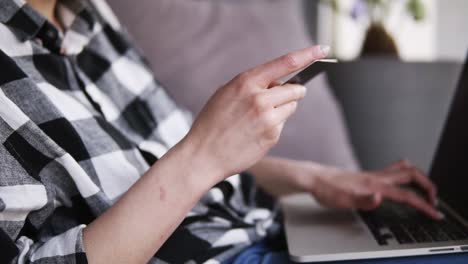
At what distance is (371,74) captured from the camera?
122cm

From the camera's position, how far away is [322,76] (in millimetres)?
1135

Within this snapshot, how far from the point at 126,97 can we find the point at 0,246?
0.33m

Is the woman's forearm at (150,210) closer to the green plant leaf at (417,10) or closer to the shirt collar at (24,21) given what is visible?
the shirt collar at (24,21)

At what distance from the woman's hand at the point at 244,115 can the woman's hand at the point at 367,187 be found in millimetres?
288

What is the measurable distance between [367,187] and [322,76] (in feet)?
1.38

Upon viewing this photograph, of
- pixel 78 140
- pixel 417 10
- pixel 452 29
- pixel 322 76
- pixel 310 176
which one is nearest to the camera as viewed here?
pixel 78 140

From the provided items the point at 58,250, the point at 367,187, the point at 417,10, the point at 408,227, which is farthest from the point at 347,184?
the point at 417,10

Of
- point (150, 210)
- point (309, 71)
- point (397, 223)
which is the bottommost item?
point (397, 223)

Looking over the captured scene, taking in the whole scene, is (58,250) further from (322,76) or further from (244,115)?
(322,76)

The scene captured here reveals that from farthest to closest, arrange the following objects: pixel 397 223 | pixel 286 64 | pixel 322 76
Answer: pixel 322 76
pixel 397 223
pixel 286 64

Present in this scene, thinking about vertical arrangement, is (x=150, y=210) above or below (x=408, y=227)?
above

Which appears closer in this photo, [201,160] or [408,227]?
[201,160]

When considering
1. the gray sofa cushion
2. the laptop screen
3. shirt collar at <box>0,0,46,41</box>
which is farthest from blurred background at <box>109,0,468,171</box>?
shirt collar at <box>0,0,46,41</box>

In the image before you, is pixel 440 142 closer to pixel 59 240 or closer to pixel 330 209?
pixel 330 209
